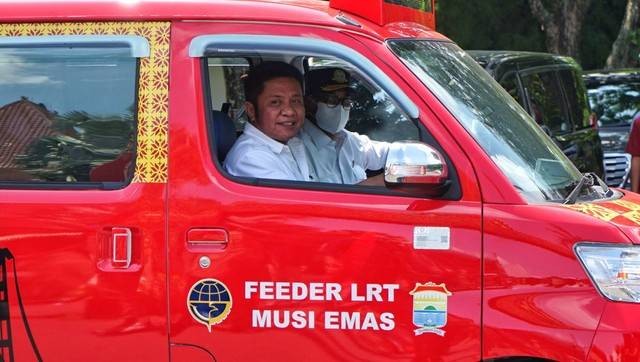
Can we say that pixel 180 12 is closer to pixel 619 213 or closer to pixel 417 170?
pixel 417 170

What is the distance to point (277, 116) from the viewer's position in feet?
14.6

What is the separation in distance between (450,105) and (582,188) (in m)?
0.74

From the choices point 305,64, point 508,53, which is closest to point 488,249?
point 305,64

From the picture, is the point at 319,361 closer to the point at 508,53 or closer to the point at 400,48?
the point at 400,48

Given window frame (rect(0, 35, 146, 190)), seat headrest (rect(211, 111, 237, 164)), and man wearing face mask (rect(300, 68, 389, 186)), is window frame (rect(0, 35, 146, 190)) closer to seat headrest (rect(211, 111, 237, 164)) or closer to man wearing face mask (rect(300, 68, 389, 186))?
seat headrest (rect(211, 111, 237, 164))

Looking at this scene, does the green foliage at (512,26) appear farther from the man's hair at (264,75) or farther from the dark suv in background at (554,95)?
the man's hair at (264,75)

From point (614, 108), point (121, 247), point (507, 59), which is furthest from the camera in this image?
point (614, 108)

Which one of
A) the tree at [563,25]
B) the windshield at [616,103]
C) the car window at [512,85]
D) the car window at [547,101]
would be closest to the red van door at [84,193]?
the car window at [512,85]

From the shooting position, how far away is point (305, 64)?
456 centimetres

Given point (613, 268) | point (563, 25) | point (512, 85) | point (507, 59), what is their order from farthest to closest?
1. point (563, 25)
2. point (507, 59)
3. point (512, 85)
4. point (613, 268)

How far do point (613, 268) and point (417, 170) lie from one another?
2.62 feet

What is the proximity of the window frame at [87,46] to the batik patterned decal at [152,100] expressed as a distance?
2 centimetres

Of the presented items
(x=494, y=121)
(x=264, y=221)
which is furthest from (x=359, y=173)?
(x=264, y=221)

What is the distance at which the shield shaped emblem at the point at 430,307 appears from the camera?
3816 mm
